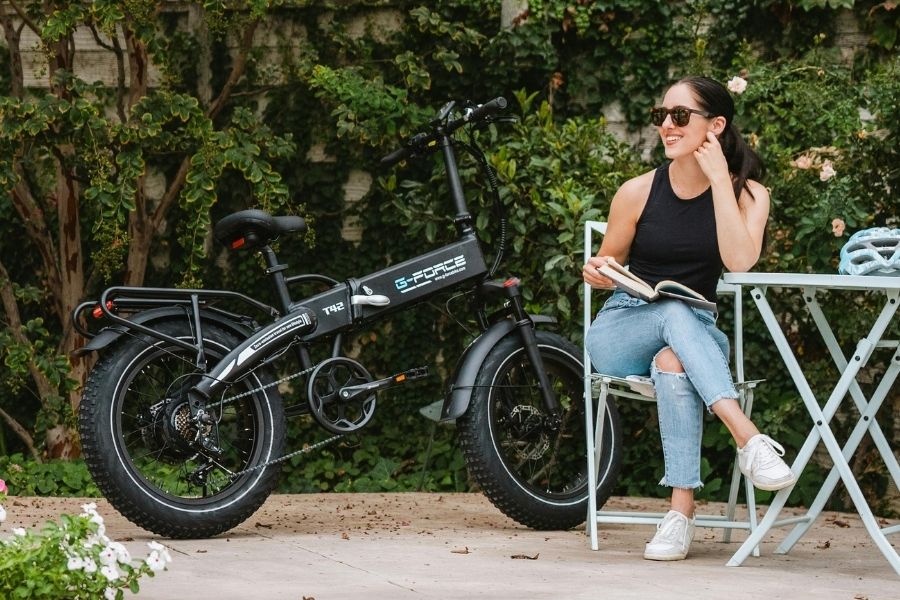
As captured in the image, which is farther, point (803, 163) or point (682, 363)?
point (803, 163)

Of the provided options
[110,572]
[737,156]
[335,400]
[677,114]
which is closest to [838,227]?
[737,156]

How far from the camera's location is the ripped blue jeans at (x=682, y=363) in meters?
3.58

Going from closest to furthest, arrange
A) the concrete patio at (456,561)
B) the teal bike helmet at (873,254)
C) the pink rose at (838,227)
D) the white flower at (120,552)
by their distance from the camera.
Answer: the white flower at (120,552)
the concrete patio at (456,561)
the teal bike helmet at (873,254)
the pink rose at (838,227)

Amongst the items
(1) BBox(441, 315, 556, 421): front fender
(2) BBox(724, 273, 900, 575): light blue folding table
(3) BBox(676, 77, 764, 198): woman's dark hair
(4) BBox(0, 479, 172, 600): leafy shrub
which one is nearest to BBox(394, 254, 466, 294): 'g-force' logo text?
(1) BBox(441, 315, 556, 421): front fender

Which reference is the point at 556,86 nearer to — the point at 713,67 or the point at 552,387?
the point at 713,67

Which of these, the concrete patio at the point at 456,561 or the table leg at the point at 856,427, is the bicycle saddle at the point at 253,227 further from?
the table leg at the point at 856,427

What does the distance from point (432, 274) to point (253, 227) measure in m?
0.62

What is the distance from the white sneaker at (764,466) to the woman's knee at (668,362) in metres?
0.29

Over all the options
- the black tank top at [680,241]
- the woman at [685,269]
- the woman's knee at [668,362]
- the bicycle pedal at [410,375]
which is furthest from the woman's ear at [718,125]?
the bicycle pedal at [410,375]

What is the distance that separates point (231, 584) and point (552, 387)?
1657 millimetres

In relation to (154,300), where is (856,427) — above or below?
below

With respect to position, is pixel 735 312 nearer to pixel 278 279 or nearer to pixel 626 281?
pixel 626 281

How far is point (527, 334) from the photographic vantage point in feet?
14.4

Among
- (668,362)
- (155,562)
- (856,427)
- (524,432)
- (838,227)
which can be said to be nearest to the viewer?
(155,562)
